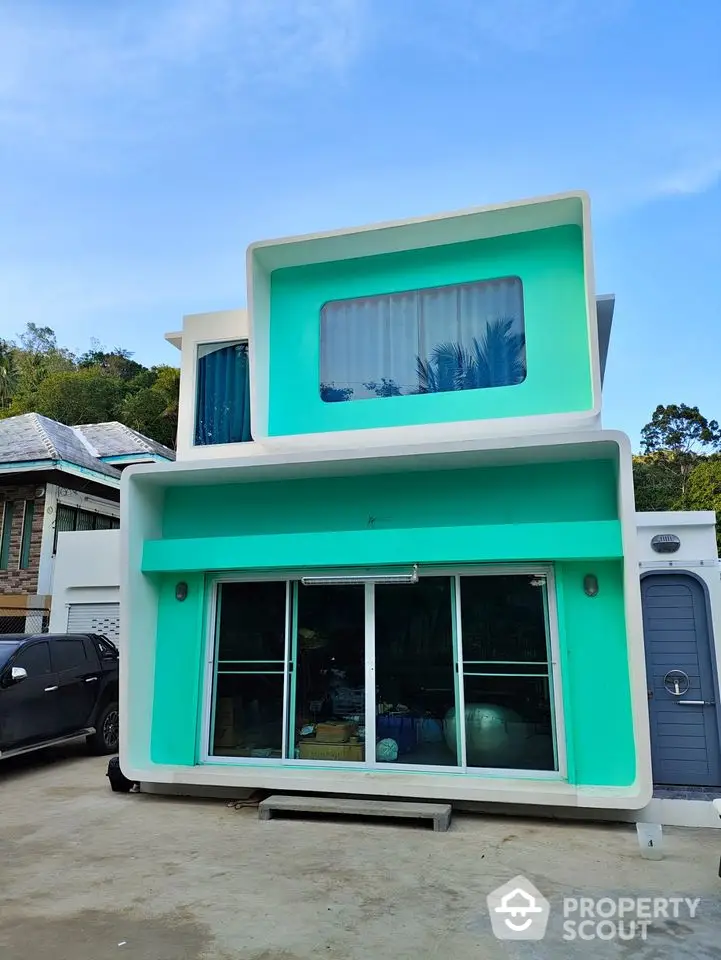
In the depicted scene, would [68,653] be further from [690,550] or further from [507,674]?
[690,550]

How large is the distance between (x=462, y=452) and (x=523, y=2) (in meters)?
6.05

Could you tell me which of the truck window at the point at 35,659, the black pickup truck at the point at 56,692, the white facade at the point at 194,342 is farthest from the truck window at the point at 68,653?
the white facade at the point at 194,342

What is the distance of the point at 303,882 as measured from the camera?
5.12 metres

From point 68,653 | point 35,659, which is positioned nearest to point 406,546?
point 35,659

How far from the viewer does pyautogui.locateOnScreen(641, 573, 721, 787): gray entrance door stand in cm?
804

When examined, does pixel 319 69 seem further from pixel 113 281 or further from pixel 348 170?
pixel 113 281

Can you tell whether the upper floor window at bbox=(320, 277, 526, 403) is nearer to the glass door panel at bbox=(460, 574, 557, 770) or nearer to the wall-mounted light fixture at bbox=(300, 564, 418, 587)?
the wall-mounted light fixture at bbox=(300, 564, 418, 587)

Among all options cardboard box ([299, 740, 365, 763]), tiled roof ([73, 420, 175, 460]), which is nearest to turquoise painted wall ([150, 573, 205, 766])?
cardboard box ([299, 740, 365, 763])

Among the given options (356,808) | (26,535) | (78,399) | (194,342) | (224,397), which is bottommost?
(356,808)

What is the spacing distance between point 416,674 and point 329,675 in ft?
3.24

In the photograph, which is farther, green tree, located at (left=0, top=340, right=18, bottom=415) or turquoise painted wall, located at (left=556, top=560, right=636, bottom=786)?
green tree, located at (left=0, top=340, right=18, bottom=415)

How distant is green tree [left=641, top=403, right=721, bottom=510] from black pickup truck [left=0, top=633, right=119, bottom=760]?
31.3 meters

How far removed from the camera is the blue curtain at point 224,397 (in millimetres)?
9016

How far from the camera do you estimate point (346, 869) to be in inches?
213
